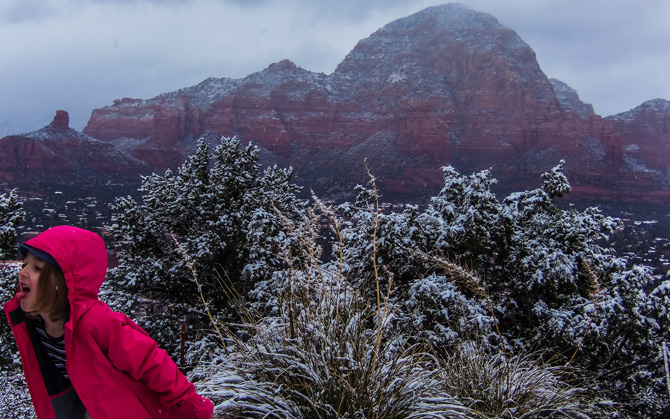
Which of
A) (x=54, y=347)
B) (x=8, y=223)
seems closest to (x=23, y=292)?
(x=54, y=347)

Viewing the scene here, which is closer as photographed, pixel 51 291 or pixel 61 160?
pixel 51 291

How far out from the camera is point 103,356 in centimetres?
151

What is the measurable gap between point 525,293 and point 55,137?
76572mm

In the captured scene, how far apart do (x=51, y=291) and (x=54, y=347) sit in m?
0.26

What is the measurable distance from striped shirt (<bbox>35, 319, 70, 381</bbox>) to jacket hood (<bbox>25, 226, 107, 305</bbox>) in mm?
283

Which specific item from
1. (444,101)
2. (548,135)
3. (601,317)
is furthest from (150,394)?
(444,101)

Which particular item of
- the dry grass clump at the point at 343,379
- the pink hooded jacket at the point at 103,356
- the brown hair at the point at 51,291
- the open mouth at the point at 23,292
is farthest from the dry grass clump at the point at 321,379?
the open mouth at the point at 23,292

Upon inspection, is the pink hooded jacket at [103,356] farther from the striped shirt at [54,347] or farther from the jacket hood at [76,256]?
the striped shirt at [54,347]

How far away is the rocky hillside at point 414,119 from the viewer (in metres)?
79.1

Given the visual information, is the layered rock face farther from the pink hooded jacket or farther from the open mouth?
the pink hooded jacket

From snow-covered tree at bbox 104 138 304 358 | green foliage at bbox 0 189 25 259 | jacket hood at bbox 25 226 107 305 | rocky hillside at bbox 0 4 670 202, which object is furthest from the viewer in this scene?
rocky hillside at bbox 0 4 670 202

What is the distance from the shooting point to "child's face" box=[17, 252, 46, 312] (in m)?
1.54

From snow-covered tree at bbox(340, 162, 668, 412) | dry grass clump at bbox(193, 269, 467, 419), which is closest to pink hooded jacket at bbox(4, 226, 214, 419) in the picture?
dry grass clump at bbox(193, 269, 467, 419)

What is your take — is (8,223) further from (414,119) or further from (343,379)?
(414,119)
